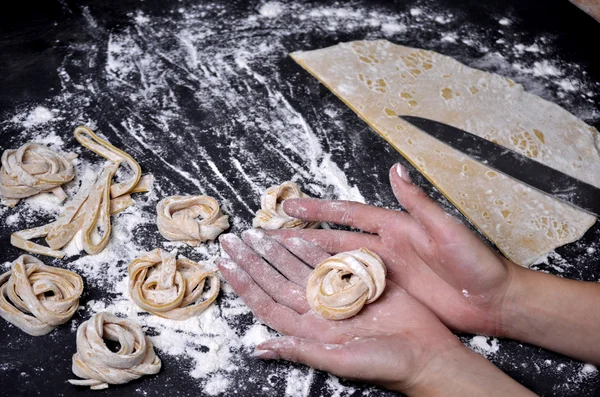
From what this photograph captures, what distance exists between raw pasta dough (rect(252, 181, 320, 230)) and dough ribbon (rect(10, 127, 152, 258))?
49 cm

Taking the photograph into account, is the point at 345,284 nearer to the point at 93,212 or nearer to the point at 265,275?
the point at 265,275

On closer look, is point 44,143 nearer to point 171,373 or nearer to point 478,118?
point 171,373

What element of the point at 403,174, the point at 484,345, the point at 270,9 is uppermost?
the point at 403,174

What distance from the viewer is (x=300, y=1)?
3.37 meters

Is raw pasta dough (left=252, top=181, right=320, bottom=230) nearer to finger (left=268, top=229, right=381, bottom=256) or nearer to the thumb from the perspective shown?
finger (left=268, top=229, right=381, bottom=256)

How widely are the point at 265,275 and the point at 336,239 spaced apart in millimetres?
301

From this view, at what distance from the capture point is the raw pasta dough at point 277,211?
229 centimetres

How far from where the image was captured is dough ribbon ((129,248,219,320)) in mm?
2016

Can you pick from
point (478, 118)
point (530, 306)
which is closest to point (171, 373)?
point (530, 306)

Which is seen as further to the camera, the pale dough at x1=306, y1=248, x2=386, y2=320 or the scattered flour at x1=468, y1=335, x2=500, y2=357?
the scattered flour at x1=468, y1=335, x2=500, y2=357

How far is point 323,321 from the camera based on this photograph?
1968 millimetres

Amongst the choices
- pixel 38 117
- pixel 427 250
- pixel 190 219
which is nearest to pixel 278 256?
pixel 190 219

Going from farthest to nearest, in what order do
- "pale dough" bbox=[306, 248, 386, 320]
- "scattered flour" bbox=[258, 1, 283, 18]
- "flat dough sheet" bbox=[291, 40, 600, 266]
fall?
"scattered flour" bbox=[258, 1, 283, 18] < "flat dough sheet" bbox=[291, 40, 600, 266] < "pale dough" bbox=[306, 248, 386, 320]

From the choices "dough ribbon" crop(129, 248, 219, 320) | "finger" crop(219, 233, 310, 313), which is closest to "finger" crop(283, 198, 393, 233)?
"finger" crop(219, 233, 310, 313)
